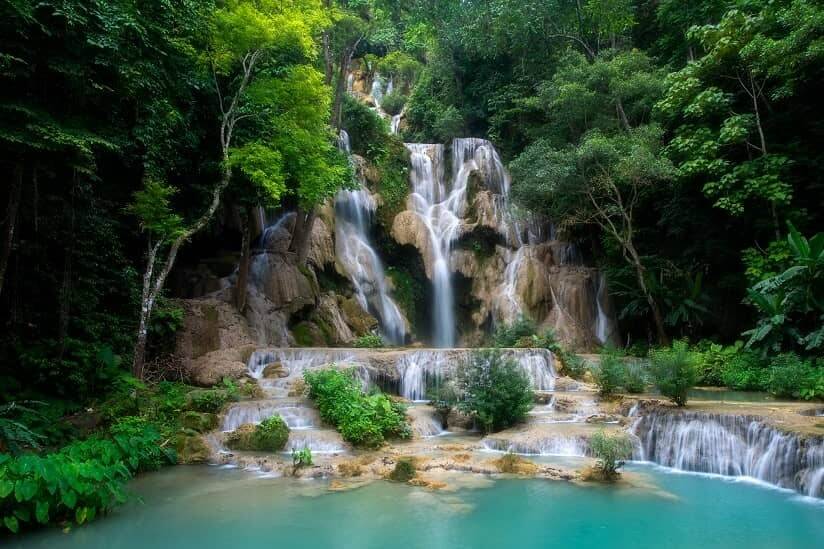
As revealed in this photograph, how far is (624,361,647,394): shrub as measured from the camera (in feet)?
40.2

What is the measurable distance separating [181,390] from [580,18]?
2293 cm

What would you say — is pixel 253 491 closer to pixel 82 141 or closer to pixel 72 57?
pixel 82 141

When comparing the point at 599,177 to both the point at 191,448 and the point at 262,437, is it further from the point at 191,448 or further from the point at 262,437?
the point at 191,448

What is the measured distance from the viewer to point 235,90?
14500 millimetres

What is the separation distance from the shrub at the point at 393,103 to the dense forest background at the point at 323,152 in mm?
9280

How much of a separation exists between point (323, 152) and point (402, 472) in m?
10.4

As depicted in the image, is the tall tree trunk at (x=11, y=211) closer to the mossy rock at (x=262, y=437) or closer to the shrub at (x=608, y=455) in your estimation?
the mossy rock at (x=262, y=437)

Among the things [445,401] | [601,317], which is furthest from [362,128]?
[445,401]

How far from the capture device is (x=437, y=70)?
29422mm

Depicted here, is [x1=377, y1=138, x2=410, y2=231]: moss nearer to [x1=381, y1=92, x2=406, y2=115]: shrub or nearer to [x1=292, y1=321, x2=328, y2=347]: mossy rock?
[x1=292, y1=321, x2=328, y2=347]: mossy rock

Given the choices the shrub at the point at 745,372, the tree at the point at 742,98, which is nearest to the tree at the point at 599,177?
the tree at the point at 742,98

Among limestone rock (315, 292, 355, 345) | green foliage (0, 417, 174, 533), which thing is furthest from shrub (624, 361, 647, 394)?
green foliage (0, 417, 174, 533)

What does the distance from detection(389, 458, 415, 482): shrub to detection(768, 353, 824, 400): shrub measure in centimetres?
903

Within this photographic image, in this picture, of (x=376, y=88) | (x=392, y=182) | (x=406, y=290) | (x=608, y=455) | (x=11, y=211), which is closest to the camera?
(x=608, y=455)
